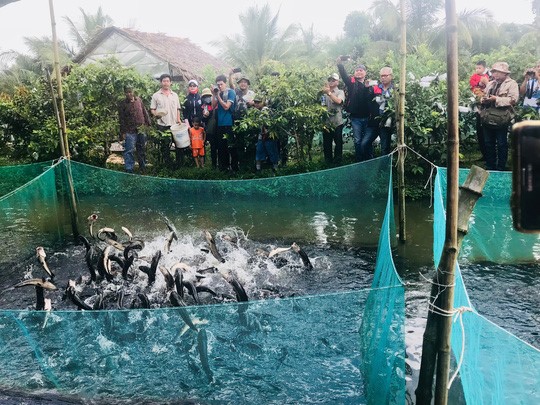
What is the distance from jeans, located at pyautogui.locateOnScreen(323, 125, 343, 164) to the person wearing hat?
2584 mm

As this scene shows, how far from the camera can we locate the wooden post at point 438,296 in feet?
11.7

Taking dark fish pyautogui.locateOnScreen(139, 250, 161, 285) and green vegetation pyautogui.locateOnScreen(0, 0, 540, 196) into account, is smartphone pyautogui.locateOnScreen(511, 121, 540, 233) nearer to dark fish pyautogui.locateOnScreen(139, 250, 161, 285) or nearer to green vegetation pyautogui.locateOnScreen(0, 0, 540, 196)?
dark fish pyautogui.locateOnScreen(139, 250, 161, 285)

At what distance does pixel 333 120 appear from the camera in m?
10.8


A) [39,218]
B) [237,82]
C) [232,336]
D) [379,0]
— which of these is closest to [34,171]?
[39,218]

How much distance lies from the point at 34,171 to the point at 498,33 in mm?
20794

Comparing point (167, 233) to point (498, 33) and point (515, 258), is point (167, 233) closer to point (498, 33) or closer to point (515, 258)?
point (515, 258)

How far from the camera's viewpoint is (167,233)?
28.0 ft

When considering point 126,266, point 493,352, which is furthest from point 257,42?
point 493,352

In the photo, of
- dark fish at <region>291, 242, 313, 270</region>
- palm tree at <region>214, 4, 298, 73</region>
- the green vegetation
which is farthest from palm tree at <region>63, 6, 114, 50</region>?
dark fish at <region>291, 242, 313, 270</region>

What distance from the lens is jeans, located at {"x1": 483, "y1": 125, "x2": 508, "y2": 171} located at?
9648 millimetres

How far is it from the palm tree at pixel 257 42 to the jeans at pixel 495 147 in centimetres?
1769

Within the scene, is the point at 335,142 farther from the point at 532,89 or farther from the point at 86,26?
the point at 86,26

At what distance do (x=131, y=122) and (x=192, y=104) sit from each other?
49.9 inches

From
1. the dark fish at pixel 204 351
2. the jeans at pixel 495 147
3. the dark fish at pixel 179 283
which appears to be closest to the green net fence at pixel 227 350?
the dark fish at pixel 204 351
